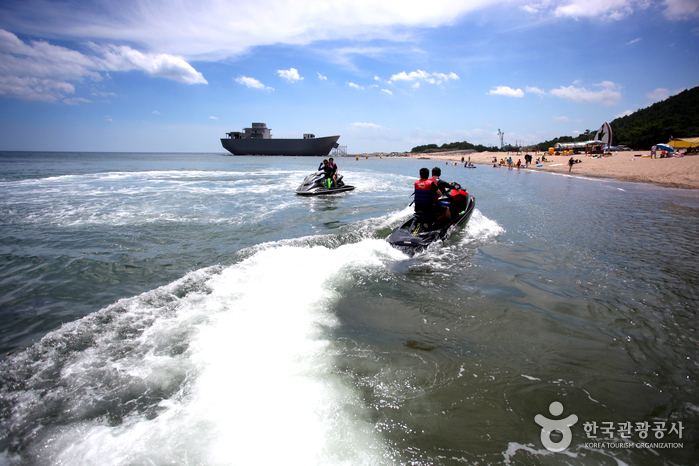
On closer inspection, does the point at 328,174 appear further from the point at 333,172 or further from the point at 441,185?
the point at 441,185

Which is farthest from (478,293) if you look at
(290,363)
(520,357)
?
(290,363)

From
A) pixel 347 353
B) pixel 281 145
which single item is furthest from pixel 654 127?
pixel 281 145

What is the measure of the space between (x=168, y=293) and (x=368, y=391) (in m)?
3.93

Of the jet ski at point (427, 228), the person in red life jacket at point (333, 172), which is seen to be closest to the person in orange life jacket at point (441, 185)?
the jet ski at point (427, 228)

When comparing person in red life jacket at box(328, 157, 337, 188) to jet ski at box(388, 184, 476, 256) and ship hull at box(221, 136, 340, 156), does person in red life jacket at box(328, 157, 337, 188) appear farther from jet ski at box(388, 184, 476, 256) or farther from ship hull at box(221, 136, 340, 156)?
ship hull at box(221, 136, 340, 156)

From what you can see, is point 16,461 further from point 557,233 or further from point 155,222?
point 557,233

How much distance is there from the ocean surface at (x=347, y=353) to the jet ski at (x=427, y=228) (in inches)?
14.2

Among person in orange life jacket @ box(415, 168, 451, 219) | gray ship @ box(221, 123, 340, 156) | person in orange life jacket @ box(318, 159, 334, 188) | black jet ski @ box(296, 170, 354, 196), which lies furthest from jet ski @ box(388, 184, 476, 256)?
gray ship @ box(221, 123, 340, 156)

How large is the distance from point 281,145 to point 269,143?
3.57 meters

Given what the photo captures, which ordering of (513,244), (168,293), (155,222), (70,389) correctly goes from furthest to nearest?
(155,222) → (513,244) → (168,293) → (70,389)

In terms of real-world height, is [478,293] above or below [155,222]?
below

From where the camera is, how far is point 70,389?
3096mm

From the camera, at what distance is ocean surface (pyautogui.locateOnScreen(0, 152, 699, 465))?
8.44 feet

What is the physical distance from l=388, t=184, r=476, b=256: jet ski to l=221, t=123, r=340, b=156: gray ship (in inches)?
3333
